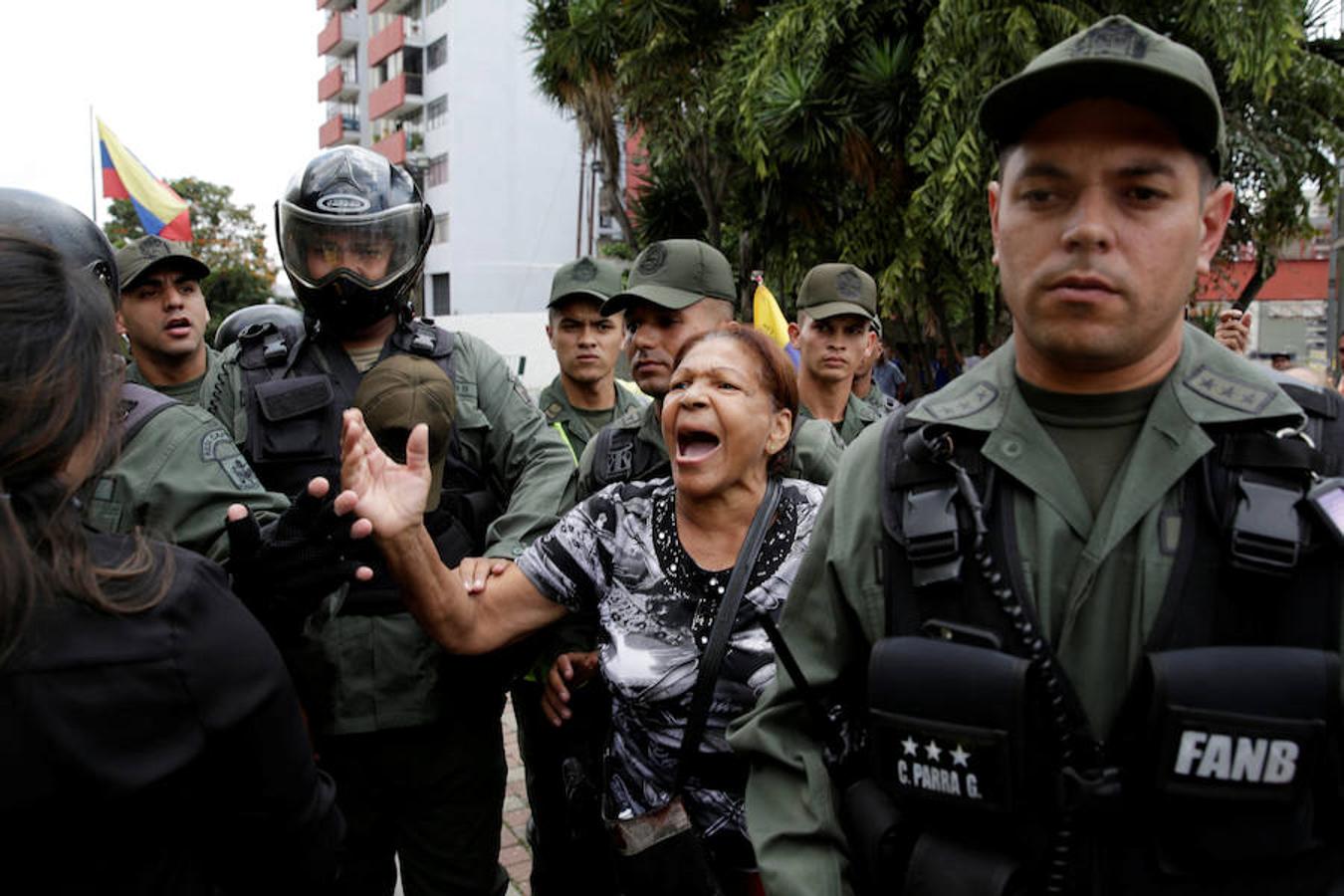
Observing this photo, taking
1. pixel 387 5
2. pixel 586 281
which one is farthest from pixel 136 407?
pixel 387 5

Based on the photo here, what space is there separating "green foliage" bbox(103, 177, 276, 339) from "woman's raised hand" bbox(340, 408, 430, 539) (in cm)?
3287

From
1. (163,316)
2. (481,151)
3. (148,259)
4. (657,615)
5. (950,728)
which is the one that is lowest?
(657,615)

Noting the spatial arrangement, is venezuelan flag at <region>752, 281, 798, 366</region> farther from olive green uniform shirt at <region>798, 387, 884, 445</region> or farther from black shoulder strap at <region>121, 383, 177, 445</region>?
black shoulder strap at <region>121, 383, 177, 445</region>

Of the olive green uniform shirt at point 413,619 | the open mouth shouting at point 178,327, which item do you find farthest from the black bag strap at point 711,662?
the open mouth shouting at point 178,327

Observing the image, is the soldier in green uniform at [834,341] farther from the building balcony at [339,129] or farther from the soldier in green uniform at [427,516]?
the building balcony at [339,129]

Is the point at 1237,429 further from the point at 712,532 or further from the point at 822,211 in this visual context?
the point at 822,211

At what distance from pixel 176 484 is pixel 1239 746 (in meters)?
1.89

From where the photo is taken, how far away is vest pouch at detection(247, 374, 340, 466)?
267 cm

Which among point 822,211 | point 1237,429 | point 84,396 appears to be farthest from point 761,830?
point 822,211

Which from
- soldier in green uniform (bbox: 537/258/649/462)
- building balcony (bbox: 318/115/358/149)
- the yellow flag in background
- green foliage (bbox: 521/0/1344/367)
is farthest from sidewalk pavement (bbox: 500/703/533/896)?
building balcony (bbox: 318/115/358/149)

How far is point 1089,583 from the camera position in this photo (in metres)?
1.46

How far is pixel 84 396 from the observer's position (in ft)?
4.71

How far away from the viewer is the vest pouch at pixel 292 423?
2.67m

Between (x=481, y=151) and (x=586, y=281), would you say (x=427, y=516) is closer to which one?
(x=586, y=281)
